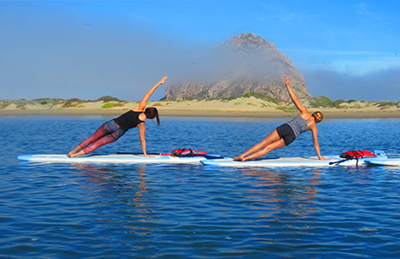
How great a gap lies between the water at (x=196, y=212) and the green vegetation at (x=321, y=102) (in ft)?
166

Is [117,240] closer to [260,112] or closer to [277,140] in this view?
[277,140]

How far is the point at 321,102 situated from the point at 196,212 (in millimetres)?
60063

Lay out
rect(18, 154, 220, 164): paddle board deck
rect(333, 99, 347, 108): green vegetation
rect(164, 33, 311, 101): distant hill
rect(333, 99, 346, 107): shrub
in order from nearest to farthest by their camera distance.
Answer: rect(18, 154, 220, 164): paddle board deck, rect(333, 99, 347, 108): green vegetation, rect(333, 99, 346, 107): shrub, rect(164, 33, 311, 101): distant hill

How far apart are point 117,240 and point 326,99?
6548 cm

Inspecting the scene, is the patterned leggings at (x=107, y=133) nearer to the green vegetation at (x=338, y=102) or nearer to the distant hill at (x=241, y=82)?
the green vegetation at (x=338, y=102)

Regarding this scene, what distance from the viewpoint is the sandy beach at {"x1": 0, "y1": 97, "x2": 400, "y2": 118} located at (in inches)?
2069

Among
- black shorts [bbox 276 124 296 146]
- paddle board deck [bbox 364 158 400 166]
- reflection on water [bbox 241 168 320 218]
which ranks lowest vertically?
reflection on water [bbox 241 168 320 218]

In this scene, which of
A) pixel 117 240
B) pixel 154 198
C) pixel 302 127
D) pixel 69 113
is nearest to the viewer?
pixel 117 240

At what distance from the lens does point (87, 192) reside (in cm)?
942

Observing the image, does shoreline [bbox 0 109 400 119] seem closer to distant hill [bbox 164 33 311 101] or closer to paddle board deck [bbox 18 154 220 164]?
paddle board deck [bbox 18 154 220 164]

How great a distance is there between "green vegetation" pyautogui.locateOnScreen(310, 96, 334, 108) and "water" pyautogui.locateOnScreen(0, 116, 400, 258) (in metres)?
50.7

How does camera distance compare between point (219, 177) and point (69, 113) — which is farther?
point (69, 113)

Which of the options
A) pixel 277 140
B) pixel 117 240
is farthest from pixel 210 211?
pixel 277 140

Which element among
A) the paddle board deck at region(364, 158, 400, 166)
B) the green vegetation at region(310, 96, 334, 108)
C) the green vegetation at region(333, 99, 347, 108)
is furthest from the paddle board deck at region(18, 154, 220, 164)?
the green vegetation at region(333, 99, 347, 108)
